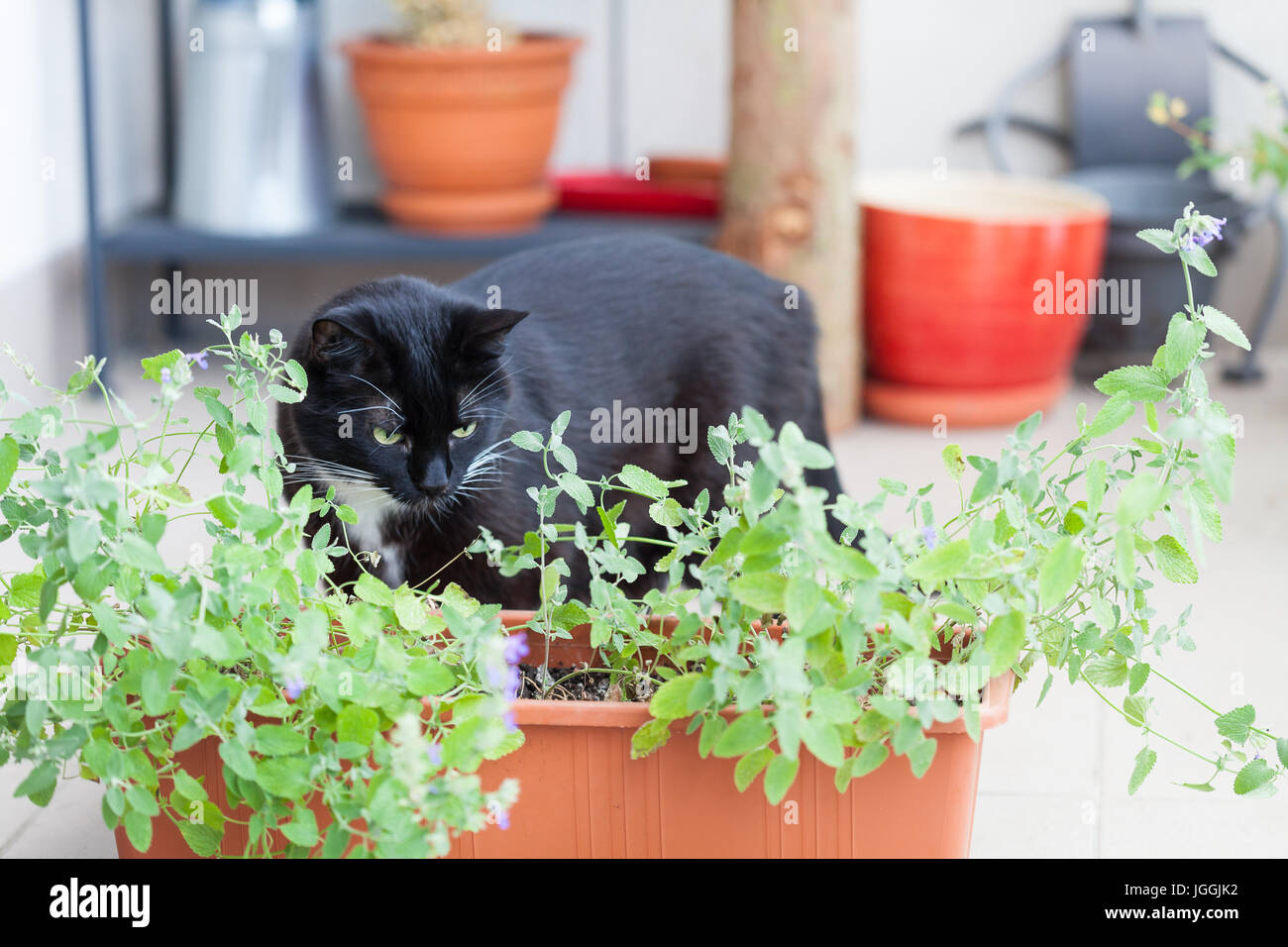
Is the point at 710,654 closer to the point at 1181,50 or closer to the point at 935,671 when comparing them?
the point at 935,671

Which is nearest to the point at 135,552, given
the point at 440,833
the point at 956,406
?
the point at 440,833

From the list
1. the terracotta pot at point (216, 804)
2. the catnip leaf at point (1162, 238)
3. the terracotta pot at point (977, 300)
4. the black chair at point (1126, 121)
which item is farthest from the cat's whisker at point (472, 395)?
the black chair at point (1126, 121)

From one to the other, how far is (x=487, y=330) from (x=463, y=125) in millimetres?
1893

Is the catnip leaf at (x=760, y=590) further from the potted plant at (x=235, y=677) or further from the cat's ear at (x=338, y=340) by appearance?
the cat's ear at (x=338, y=340)

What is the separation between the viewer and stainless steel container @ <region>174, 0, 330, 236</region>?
3082 millimetres

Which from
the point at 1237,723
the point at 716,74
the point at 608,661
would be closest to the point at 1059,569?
A: the point at 1237,723

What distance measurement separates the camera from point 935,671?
3.47ft

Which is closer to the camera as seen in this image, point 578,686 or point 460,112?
point 578,686

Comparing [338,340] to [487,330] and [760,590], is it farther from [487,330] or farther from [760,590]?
[760,590]

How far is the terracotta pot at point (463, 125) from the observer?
3.09m

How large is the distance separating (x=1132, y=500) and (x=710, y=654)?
320mm

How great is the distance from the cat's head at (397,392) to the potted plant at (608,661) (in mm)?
216

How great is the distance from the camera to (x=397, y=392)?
1402 mm

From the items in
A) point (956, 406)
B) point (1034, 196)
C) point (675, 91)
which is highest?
point (675, 91)
